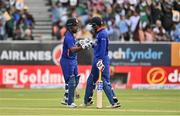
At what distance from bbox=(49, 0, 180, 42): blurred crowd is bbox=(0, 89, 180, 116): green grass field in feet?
14.1

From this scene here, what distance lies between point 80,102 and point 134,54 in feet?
28.5

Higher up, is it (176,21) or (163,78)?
(176,21)

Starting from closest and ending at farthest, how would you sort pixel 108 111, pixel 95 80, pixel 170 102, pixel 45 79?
pixel 108 111 → pixel 95 80 → pixel 170 102 → pixel 45 79

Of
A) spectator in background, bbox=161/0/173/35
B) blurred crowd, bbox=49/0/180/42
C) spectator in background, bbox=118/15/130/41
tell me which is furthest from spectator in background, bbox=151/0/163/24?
spectator in background, bbox=118/15/130/41

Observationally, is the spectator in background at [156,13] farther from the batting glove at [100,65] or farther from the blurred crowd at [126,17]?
the batting glove at [100,65]

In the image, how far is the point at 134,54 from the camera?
31.0 m

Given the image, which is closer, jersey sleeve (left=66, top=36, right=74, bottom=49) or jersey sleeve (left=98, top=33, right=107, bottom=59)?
jersey sleeve (left=98, top=33, right=107, bottom=59)

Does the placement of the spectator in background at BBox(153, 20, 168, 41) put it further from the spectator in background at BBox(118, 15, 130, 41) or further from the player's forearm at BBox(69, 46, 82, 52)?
the player's forearm at BBox(69, 46, 82, 52)

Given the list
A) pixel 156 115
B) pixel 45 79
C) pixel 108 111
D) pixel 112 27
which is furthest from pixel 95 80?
pixel 112 27

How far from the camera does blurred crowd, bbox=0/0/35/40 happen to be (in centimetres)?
3256

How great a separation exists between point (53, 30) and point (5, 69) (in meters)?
3.79

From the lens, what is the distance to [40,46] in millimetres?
30828

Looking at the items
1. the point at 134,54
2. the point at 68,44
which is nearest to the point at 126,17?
the point at 134,54

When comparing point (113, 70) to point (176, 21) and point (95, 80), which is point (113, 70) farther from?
point (95, 80)
